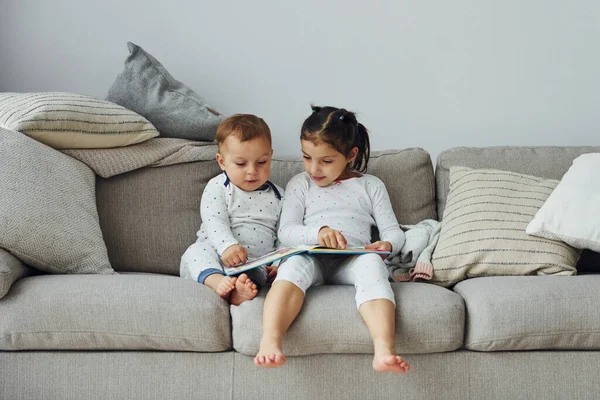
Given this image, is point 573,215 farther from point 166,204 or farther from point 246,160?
point 166,204

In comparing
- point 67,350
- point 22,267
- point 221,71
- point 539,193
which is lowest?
point 67,350

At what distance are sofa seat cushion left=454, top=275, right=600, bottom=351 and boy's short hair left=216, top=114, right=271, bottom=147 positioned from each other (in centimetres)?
85

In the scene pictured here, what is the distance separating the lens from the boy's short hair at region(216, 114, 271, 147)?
7.84 feet

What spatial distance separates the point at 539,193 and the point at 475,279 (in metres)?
0.45

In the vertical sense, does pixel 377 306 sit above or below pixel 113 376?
above

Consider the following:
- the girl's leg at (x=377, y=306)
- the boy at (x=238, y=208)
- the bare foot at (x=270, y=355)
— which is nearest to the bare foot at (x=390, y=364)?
the girl's leg at (x=377, y=306)

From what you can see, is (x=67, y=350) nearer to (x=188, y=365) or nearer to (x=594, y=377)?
(x=188, y=365)

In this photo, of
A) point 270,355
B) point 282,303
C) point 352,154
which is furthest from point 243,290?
point 352,154

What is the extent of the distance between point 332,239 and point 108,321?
70 centimetres

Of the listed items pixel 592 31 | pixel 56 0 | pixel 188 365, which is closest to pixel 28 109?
pixel 56 0

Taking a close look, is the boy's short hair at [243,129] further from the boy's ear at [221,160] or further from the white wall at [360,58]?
the white wall at [360,58]

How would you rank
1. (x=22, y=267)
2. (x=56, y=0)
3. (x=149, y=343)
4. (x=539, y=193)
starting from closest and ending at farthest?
1. (x=149, y=343)
2. (x=22, y=267)
3. (x=539, y=193)
4. (x=56, y=0)

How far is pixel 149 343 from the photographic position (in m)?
2.06

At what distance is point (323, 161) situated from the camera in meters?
2.49
